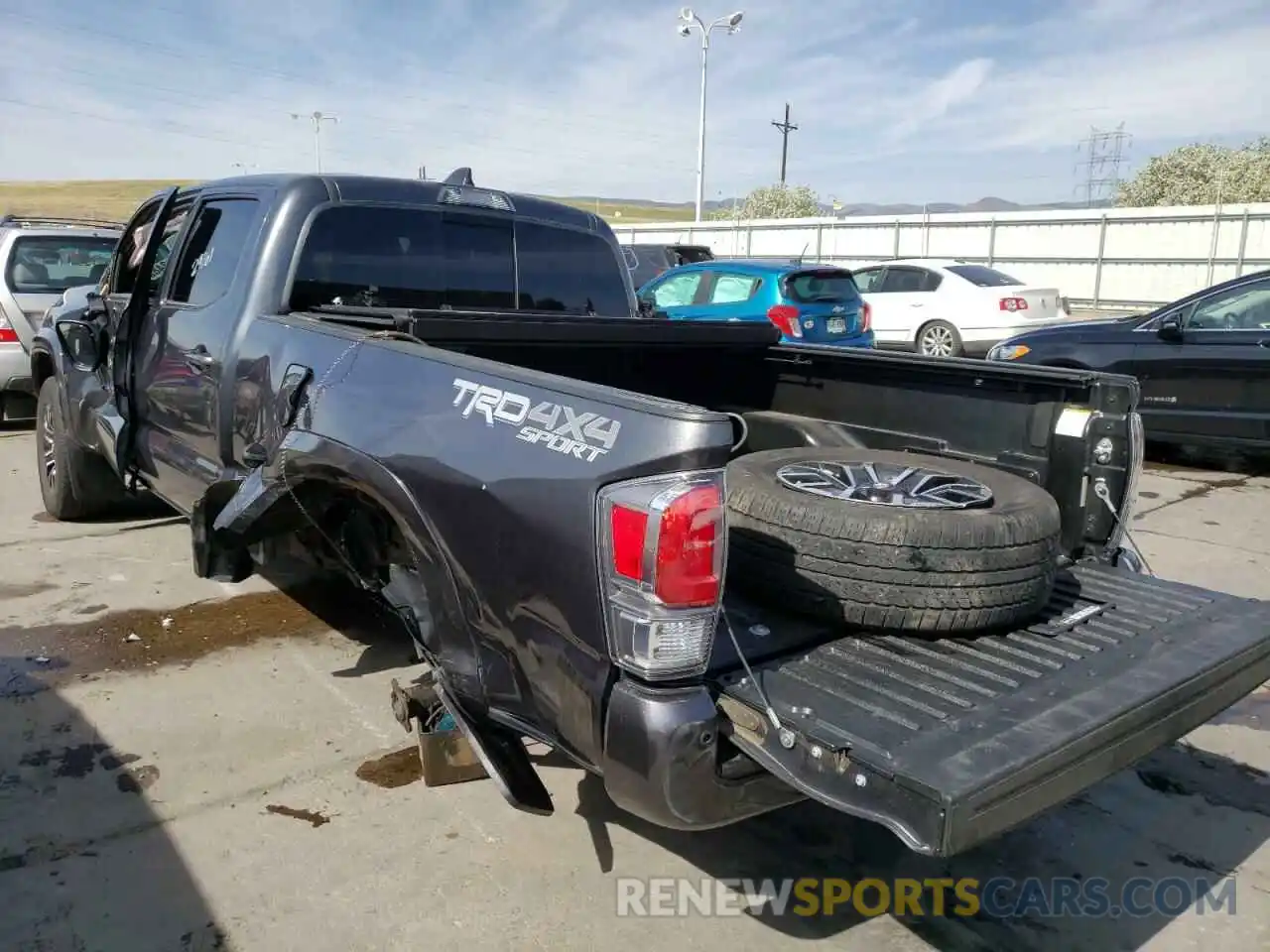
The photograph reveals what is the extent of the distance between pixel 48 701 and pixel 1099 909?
3714mm

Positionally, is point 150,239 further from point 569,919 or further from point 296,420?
point 569,919

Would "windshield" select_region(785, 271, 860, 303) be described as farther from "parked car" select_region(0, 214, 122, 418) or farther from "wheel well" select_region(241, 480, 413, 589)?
"wheel well" select_region(241, 480, 413, 589)

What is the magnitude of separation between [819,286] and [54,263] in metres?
7.90

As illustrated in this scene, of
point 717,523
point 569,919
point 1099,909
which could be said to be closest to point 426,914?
point 569,919

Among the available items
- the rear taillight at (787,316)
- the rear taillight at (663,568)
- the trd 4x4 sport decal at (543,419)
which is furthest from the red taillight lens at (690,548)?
the rear taillight at (787,316)

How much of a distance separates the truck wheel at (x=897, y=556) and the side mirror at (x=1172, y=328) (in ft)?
21.5

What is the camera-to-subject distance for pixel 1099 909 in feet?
9.40

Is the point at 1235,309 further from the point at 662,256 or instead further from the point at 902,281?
the point at 662,256

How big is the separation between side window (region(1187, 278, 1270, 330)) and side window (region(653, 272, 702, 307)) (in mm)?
5777

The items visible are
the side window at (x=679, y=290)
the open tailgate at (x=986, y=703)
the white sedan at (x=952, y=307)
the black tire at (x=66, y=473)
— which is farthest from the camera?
the white sedan at (x=952, y=307)

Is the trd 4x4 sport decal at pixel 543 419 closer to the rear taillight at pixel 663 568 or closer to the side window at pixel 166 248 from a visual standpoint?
the rear taillight at pixel 663 568

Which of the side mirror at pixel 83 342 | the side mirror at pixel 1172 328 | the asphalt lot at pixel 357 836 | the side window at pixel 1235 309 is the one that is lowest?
the asphalt lot at pixel 357 836

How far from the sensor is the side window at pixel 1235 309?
321 inches

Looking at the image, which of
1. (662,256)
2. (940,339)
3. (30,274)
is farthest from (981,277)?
(30,274)
